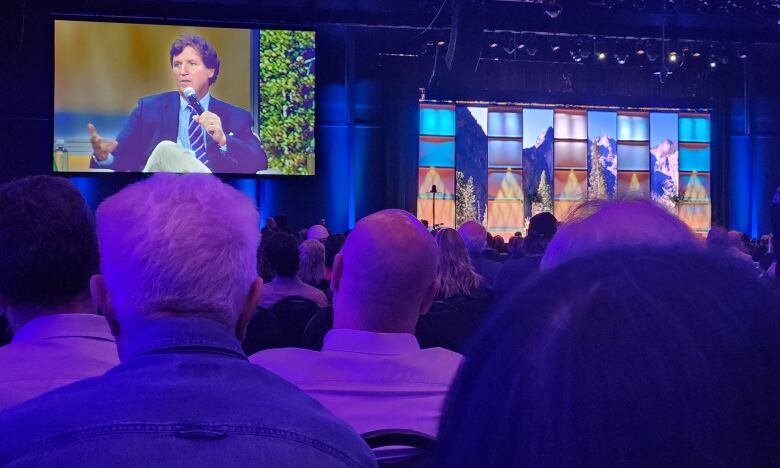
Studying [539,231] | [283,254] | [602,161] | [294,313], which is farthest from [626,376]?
[602,161]

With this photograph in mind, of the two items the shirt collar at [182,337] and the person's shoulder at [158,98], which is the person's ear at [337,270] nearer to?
the shirt collar at [182,337]

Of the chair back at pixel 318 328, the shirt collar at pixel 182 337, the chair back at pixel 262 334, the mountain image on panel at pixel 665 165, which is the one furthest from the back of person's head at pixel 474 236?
the mountain image on panel at pixel 665 165

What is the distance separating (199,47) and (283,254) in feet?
27.2

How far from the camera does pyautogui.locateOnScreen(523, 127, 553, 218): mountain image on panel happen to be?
46.8ft

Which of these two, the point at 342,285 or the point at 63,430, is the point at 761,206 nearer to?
the point at 342,285

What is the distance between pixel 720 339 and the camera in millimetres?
411

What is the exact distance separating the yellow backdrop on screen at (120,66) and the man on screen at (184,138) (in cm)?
16

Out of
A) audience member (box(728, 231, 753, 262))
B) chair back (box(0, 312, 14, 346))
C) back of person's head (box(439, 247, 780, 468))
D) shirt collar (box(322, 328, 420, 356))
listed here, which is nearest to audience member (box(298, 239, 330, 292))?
audience member (box(728, 231, 753, 262))

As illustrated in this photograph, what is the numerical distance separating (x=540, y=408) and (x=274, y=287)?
3953 mm

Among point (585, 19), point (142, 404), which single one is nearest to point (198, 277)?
point (142, 404)

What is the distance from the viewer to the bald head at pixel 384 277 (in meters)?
2.12

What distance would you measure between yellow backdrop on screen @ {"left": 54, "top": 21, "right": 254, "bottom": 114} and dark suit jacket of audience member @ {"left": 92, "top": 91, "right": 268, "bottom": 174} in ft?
0.50

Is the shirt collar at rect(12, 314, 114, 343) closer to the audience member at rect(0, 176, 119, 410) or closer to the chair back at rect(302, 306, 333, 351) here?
the audience member at rect(0, 176, 119, 410)

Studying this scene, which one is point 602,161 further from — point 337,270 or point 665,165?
point 337,270
